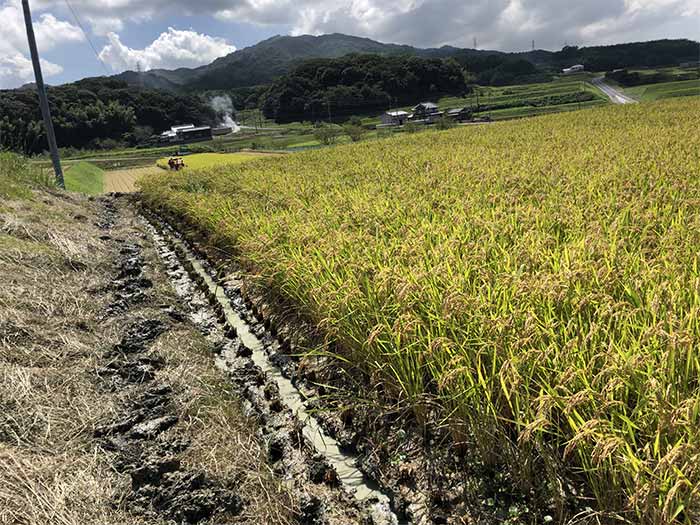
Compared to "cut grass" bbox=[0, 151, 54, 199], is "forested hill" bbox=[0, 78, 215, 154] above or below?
above

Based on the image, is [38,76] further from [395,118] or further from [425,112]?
[425,112]

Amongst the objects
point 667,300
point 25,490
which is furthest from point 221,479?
point 667,300

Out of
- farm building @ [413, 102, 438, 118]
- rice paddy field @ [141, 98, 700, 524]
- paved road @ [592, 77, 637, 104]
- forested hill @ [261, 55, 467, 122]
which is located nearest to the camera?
rice paddy field @ [141, 98, 700, 524]

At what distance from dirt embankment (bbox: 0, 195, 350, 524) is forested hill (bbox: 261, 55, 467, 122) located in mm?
69589

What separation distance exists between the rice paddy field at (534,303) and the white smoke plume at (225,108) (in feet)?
311

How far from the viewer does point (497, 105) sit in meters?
60.7

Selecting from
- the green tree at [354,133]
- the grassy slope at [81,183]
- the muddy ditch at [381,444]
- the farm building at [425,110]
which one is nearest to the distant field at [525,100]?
the farm building at [425,110]

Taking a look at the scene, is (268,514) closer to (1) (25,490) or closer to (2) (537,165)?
(1) (25,490)

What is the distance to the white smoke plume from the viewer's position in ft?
317

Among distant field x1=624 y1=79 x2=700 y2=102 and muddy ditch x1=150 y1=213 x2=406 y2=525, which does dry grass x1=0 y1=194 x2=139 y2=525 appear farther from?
distant field x1=624 y1=79 x2=700 y2=102

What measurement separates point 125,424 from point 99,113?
2650 inches

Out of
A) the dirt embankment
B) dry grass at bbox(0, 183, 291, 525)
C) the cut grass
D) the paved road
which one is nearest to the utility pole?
the cut grass

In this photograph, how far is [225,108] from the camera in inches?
4208

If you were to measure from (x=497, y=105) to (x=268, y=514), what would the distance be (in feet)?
215
